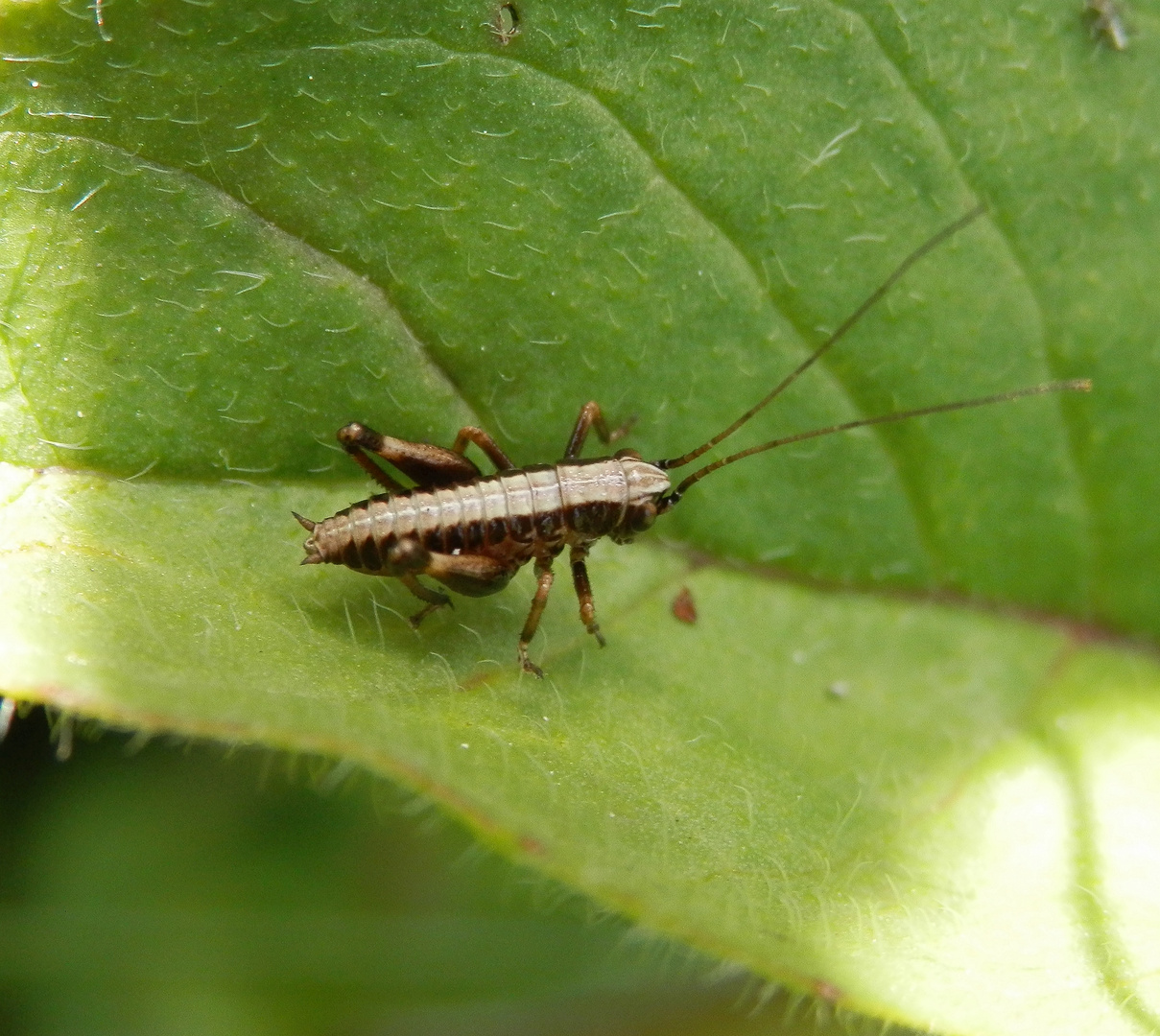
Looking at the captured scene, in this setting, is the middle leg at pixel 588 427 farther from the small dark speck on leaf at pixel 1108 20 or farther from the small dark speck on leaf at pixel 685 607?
the small dark speck on leaf at pixel 1108 20

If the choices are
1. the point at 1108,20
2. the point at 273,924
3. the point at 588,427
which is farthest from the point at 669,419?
the point at 273,924

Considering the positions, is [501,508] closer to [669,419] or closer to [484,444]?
[484,444]

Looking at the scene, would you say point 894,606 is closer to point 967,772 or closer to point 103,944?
point 967,772

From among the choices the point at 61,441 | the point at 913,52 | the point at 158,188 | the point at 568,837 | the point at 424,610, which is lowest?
the point at 424,610

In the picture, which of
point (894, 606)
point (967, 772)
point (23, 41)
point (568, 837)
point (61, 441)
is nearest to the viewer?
point (568, 837)

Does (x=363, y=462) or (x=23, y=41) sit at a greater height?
(x=23, y=41)

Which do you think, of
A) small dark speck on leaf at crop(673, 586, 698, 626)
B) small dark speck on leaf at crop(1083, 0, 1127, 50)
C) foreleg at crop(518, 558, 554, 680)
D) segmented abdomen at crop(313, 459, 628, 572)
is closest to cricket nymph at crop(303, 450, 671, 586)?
segmented abdomen at crop(313, 459, 628, 572)

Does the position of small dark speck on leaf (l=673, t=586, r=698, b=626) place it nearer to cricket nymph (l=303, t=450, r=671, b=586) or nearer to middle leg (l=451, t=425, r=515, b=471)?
cricket nymph (l=303, t=450, r=671, b=586)

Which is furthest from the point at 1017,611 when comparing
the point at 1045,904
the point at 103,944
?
the point at 103,944
